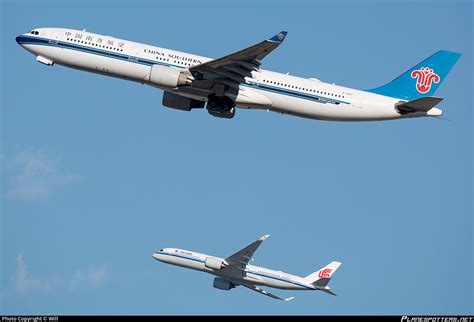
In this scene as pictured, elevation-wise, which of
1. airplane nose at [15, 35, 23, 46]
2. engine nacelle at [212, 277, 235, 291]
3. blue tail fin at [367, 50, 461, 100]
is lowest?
engine nacelle at [212, 277, 235, 291]

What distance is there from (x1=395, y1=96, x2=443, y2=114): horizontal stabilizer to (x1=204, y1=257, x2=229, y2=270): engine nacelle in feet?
72.7

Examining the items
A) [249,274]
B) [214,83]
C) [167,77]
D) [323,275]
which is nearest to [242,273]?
[249,274]

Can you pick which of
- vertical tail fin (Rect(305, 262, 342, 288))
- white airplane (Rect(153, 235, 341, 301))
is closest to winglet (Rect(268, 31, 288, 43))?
white airplane (Rect(153, 235, 341, 301))

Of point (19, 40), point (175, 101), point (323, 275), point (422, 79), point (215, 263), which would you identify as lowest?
point (323, 275)

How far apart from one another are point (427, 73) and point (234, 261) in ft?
73.2

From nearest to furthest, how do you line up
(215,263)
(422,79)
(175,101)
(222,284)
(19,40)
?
(175,101) → (19,40) → (422,79) → (215,263) → (222,284)

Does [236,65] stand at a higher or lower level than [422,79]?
lower

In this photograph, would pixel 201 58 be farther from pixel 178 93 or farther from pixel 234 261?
pixel 234 261

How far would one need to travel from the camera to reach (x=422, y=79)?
4909cm

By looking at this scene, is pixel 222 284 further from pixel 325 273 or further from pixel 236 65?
pixel 236 65

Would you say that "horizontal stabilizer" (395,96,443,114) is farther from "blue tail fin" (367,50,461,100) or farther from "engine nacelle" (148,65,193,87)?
"engine nacelle" (148,65,193,87)

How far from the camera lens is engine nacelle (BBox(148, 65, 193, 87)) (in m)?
43.6

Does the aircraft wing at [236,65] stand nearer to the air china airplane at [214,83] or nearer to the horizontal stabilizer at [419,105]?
the air china airplane at [214,83]

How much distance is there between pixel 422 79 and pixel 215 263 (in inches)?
914
